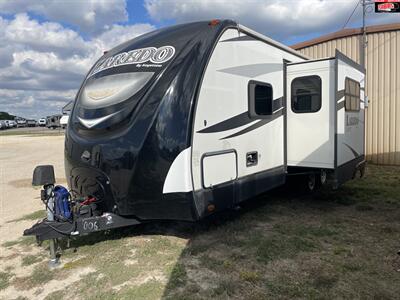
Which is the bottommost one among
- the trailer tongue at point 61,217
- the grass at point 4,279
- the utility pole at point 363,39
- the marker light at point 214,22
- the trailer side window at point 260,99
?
the grass at point 4,279

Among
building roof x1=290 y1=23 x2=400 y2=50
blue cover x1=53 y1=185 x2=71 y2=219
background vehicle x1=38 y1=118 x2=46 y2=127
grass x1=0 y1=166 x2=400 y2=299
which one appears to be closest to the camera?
grass x1=0 y1=166 x2=400 y2=299

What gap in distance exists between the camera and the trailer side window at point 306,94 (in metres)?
6.20

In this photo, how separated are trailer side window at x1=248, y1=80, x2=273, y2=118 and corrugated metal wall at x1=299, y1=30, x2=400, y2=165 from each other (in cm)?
756

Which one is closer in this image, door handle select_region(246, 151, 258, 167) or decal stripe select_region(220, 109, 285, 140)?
decal stripe select_region(220, 109, 285, 140)

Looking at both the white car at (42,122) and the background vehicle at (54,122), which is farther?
the white car at (42,122)

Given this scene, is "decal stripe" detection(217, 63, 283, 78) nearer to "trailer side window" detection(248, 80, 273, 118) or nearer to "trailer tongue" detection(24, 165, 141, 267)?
"trailer side window" detection(248, 80, 273, 118)

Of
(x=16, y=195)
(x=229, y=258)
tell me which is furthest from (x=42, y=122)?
(x=229, y=258)

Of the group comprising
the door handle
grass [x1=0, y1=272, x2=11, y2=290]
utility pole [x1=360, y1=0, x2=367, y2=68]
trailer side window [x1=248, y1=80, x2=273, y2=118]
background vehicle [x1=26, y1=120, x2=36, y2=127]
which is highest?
utility pole [x1=360, y1=0, x2=367, y2=68]

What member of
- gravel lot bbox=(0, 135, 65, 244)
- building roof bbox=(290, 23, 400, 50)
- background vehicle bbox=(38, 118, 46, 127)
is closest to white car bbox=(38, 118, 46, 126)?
background vehicle bbox=(38, 118, 46, 127)

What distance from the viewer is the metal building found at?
1141 cm

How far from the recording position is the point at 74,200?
Answer: 466 cm

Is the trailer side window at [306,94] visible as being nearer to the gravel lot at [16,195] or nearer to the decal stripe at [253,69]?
the decal stripe at [253,69]

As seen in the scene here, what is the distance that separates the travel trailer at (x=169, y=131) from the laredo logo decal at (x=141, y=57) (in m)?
0.02

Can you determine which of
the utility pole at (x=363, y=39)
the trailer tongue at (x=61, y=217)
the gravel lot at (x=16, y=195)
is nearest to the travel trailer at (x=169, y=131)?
the trailer tongue at (x=61, y=217)
